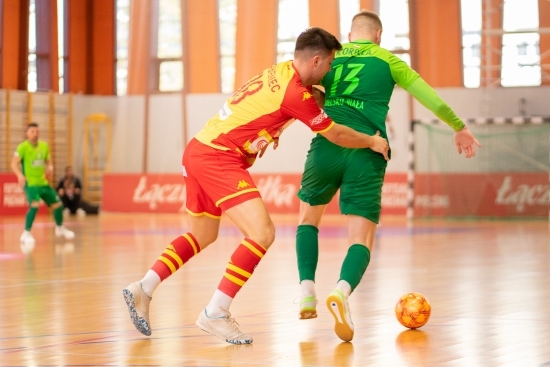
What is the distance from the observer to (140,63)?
27078 mm

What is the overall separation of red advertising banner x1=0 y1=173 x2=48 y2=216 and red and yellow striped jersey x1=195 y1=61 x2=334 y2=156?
766 inches

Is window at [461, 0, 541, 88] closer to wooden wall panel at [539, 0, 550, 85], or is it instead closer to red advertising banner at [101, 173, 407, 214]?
wooden wall panel at [539, 0, 550, 85]

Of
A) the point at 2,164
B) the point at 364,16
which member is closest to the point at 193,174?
the point at 364,16

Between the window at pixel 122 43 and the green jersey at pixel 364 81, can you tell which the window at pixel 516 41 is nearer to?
the window at pixel 122 43

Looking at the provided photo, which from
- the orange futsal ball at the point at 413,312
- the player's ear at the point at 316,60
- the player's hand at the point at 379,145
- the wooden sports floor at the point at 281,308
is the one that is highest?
the player's ear at the point at 316,60

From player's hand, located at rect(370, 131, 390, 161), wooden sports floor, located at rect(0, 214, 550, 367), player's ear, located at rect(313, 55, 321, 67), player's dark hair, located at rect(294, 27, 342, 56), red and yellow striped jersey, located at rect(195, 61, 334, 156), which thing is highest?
player's dark hair, located at rect(294, 27, 342, 56)

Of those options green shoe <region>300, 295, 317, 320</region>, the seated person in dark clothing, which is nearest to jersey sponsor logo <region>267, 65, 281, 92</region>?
green shoe <region>300, 295, 317, 320</region>

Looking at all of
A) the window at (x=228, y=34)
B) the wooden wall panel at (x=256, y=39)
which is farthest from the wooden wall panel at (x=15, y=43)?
the wooden wall panel at (x=256, y=39)

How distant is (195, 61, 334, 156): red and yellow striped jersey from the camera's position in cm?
530

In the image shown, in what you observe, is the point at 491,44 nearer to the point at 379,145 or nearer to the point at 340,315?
the point at 379,145

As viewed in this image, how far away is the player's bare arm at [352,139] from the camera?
17.6ft

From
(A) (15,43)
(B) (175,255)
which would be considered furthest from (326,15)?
(B) (175,255)

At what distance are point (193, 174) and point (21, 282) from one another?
4.05 m

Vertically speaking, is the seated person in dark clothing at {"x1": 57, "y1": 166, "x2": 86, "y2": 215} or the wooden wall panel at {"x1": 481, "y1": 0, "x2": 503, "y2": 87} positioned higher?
the wooden wall panel at {"x1": 481, "y1": 0, "x2": 503, "y2": 87}
